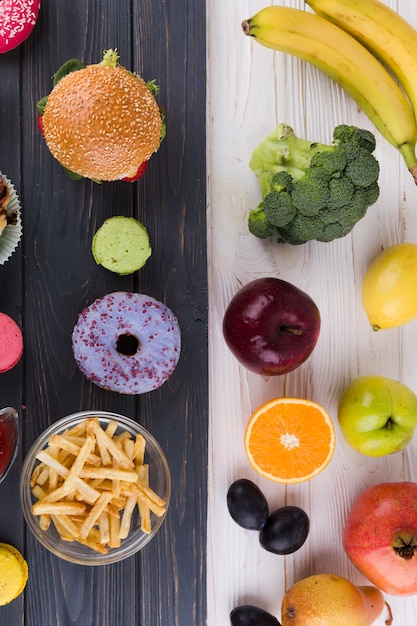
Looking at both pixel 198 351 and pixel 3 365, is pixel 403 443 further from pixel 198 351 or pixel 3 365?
pixel 3 365

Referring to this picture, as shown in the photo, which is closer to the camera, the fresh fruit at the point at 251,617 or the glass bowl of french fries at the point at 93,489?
the glass bowl of french fries at the point at 93,489

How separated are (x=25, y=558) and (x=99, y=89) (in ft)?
2.54

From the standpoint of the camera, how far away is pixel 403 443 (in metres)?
1.14

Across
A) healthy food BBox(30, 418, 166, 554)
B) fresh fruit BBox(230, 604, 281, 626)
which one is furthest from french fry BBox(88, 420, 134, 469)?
fresh fruit BBox(230, 604, 281, 626)

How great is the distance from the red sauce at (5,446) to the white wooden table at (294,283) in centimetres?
34

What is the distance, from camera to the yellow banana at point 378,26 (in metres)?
1.15

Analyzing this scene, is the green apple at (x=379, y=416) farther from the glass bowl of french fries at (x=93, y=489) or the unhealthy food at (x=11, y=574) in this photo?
the unhealthy food at (x=11, y=574)

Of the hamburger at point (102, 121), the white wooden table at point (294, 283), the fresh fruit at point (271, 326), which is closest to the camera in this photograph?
the hamburger at point (102, 121)

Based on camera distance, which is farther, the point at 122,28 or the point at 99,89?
the point at 122,28

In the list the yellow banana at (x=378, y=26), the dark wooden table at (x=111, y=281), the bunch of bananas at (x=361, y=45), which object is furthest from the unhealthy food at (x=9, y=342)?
the yellow banana at (x=378, y=26)

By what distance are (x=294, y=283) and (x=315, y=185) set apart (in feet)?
0.69

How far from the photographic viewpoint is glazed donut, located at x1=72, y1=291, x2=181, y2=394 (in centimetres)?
105

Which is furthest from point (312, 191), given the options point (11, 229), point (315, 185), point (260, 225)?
point (11, 229)

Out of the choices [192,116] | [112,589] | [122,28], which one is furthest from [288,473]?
[122,28]
